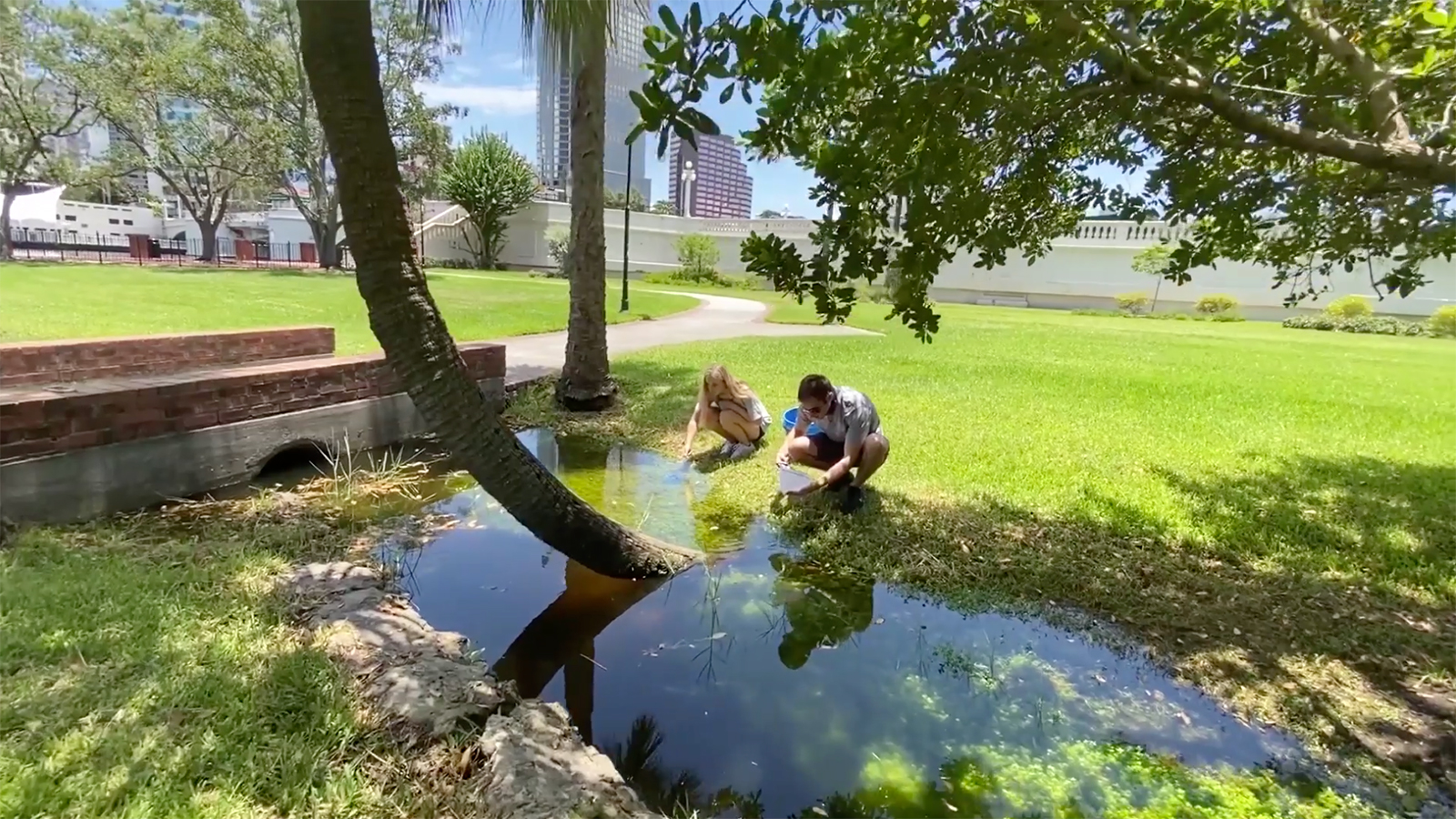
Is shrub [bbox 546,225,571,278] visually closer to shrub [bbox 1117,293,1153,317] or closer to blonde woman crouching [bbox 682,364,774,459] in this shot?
shrub [bbox 1117,293,1153,317]

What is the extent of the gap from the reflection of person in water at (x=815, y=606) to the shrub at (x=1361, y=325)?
27554 millimetres

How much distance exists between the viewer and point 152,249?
113 feet

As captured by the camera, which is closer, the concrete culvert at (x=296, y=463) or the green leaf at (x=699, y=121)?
the green leaf at (x=699, y=121)

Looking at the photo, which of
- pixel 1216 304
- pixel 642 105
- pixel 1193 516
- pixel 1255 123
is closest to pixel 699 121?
pixel 642 105

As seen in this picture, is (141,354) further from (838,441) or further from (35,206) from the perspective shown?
(35,206)

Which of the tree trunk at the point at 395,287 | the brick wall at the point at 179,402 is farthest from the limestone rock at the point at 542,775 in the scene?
the brick wall at the point at 179,402

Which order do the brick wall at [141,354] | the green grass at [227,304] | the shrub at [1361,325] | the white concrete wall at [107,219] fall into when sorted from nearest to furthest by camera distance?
the brick wall at [141,354] < the green grass at [227,304] < the shrub at [1361,325] < the white concrete wall at [107,219]

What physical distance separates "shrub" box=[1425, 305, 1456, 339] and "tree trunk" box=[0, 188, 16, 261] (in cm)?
4814

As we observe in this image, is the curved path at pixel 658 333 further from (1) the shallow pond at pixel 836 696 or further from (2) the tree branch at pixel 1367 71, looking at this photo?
(2) the tree branch at pixel 1367 71

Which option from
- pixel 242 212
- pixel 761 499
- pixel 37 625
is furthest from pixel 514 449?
pixel 242 212

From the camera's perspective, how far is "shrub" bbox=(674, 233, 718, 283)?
114ft

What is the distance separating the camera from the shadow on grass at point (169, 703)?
190cm

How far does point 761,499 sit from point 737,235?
34353 mm

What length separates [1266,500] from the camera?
5.39 meters
